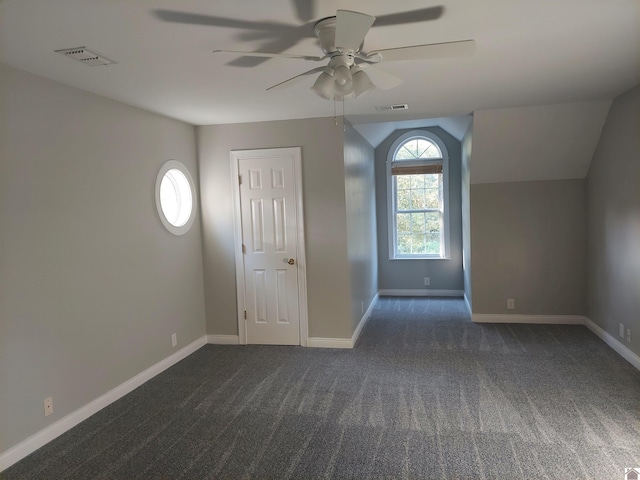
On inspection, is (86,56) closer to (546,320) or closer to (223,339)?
(223,339)

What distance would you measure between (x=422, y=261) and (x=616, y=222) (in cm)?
312

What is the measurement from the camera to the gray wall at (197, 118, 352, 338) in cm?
453

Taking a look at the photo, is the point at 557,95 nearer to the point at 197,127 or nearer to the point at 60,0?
the point at 197,127

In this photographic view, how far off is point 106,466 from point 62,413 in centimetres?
66

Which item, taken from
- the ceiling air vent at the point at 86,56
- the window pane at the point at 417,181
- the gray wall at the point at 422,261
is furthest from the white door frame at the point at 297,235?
the window pane at the point at 417,181

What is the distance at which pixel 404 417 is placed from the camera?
3.05 m

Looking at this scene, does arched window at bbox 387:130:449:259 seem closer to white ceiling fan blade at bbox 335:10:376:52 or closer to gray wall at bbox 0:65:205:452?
gray wall at bbox 0:65:205:452

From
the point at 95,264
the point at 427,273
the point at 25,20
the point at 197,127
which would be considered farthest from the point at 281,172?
the point at 427,273

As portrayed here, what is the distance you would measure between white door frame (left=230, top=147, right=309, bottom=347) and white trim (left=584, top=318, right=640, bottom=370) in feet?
9.75

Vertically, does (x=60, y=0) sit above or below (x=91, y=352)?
above

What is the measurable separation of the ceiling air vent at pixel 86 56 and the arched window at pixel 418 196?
4.95 m

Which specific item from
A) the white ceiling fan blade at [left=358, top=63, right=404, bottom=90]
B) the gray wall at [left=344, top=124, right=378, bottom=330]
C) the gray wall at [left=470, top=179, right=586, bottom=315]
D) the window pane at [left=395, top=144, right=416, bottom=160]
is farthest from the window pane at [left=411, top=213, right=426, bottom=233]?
the white ceiling fan blade at [left=358, top=63, right=404, bottom=90]

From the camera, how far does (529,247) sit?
5234mm

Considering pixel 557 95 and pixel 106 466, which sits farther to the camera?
pixel 557 95
